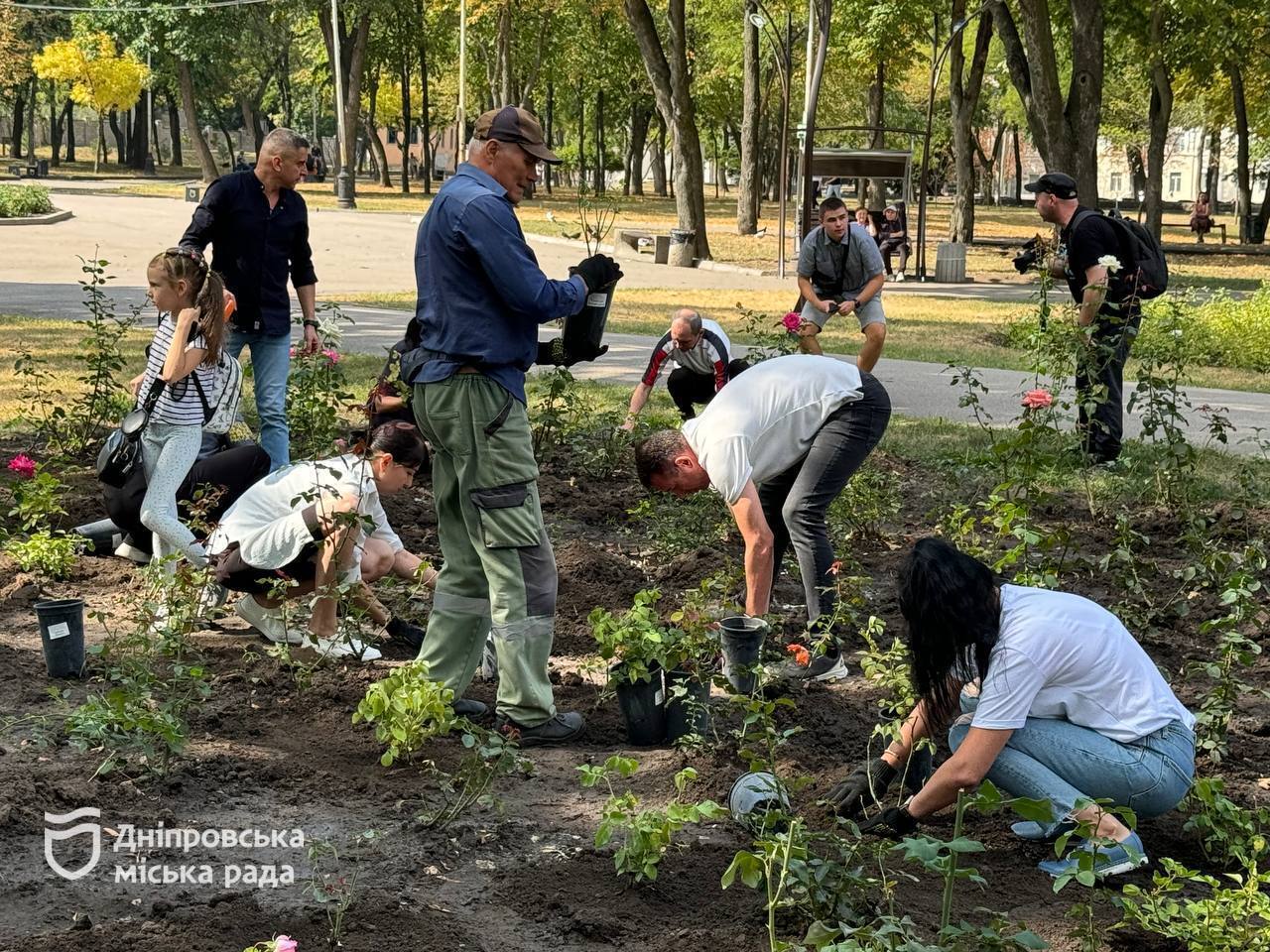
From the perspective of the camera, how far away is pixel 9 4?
50.2m

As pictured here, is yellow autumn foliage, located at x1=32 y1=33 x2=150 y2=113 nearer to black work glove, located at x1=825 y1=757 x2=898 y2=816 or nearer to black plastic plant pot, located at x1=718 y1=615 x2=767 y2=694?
black plastic plant pot, located at x1=718 y1=615 x2=767 y2=694

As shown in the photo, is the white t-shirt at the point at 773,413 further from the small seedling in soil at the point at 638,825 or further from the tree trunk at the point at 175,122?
the tree trunk at the point at 175,122

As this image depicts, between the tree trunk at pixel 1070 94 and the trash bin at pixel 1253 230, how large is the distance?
19.5 metres

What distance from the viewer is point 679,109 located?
25172 millimetres

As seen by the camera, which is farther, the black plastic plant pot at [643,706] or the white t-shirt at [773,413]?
the white t-shirt at [773,413]

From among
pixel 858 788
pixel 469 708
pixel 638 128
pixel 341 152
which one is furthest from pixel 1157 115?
pixel 858 788

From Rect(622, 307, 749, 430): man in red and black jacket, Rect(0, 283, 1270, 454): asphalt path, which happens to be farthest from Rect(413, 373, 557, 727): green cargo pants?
Rect(0, 283, 1270, 454): asphalt path

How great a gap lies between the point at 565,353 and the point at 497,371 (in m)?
0.47

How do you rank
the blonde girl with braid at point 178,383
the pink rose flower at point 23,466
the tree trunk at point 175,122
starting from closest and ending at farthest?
the blonde girl with braid at point 178,383 → the pink rose flower at point 23,466 → the tree trunk at point 175,122

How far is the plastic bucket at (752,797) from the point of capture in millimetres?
3793

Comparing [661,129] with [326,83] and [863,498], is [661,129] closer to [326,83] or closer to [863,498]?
[326,83]

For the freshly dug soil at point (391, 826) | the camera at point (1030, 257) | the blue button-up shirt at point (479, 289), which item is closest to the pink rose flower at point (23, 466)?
the freshly dug soil at point (391, 826)

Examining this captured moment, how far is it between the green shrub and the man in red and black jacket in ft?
81.8

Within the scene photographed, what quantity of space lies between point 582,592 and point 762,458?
1575 mm
